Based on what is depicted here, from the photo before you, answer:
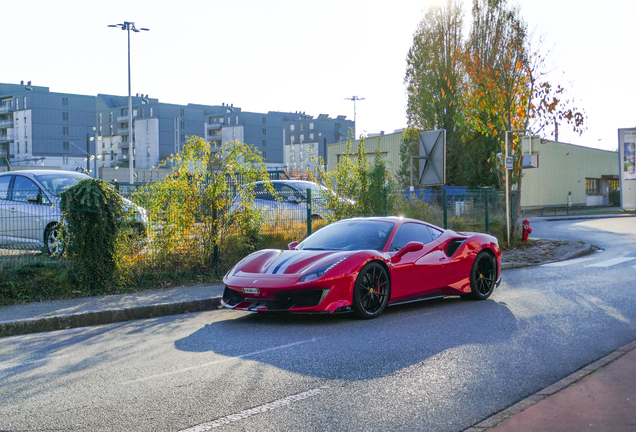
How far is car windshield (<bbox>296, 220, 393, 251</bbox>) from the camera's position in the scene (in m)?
8.37

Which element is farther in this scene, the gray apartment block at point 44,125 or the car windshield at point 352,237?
the gray apartment block at point 44,125

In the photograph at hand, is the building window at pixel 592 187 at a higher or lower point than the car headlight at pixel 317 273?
higher

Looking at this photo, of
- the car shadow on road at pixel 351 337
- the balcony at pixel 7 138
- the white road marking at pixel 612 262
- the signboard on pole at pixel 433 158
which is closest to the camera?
the car shadow on road at pixel 351 337

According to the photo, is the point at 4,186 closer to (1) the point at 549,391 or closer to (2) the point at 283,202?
(2) the point at 283,202

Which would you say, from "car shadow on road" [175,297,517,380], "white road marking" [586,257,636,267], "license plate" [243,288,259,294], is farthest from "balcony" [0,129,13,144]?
"license plate" [243,288,259,294]

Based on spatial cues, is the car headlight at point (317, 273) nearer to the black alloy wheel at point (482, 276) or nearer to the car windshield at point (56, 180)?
the black alloy wheel at point (482, 276)

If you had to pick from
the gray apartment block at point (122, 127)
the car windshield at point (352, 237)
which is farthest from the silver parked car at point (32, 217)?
the gray apartment block at point (122, 127)

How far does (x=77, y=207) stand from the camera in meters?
9.73

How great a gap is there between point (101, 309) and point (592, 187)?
6027 centimetres

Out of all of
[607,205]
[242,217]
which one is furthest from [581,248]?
[607,205]

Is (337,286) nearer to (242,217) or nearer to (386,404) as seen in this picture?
(386,404)

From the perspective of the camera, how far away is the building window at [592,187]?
5922 cm

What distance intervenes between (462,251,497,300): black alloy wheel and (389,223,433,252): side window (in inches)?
39.4

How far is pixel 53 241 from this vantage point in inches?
413
